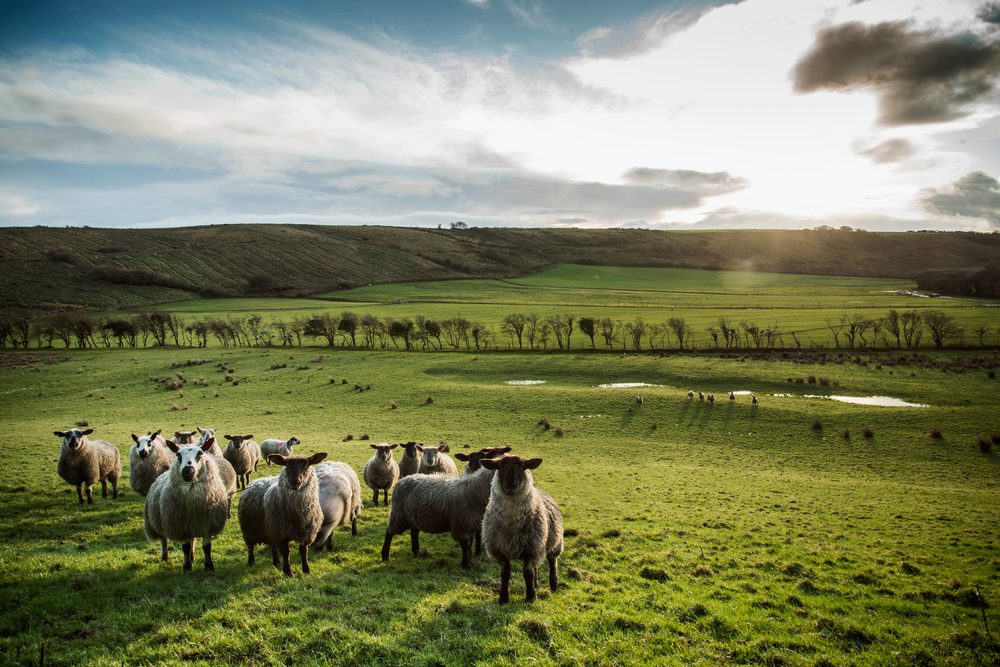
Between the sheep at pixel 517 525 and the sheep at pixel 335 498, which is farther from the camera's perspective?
the sheep at pixel 335 498

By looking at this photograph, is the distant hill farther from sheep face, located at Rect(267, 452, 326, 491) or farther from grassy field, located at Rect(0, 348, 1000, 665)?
sheep face, located at Rect(267, 452, 326, 491)

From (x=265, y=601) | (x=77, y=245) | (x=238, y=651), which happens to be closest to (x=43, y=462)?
(x=265, y=601)

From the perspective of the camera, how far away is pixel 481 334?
261ft

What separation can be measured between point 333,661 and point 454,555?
594 centimetres

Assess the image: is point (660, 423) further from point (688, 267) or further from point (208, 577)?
point (688, 267)

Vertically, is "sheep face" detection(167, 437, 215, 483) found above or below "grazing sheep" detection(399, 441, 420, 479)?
above

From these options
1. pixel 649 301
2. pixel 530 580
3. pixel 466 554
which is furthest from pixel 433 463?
pixel 649 301

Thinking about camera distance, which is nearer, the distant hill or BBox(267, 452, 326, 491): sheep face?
BBox(267, 452, 326, 491): sheep face

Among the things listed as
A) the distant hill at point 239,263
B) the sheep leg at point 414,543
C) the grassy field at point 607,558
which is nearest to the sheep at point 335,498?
the grassy field at point 607,558

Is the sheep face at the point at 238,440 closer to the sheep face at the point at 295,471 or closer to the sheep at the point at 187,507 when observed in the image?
the sheep at the point at 187,507

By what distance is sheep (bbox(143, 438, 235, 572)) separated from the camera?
35.9 feet

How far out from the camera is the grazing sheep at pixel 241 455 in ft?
64.4

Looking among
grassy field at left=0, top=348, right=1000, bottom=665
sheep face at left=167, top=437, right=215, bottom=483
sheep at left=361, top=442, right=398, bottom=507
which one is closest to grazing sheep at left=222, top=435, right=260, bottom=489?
grassy field at left=0, top=348, right=1000, bottom=665

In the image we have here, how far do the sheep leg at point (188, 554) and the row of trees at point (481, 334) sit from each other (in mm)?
58532
